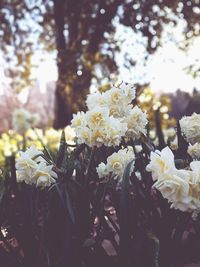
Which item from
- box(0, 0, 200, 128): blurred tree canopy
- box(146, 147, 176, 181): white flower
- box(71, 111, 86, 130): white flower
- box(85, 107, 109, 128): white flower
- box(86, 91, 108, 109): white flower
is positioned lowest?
box(146, 147, 176, 181): white flower

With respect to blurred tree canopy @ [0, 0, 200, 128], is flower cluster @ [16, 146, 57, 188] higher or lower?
lower

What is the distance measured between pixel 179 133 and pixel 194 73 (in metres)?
4.65

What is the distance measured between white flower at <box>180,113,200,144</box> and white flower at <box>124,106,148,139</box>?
0.19m

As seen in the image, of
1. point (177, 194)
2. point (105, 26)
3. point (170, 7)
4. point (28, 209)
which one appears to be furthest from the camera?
point (105, 26)

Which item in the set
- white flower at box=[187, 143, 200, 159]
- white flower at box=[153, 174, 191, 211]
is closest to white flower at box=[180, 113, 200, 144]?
white flower at box=[187, 143, 200, 159]

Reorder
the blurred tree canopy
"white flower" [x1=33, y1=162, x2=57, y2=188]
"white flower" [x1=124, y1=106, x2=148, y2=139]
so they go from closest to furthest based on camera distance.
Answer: "white flower" [x1=33, y1=162, x2=57, y2=188]
"white flower" [x1=124, y1=106, x2=148, y2=139]
the blurred tree canopy

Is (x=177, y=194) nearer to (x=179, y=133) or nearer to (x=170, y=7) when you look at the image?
(x=179, y=133)

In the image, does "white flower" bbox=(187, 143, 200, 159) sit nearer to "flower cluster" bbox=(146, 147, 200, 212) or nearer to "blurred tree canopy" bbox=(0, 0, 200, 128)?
"flower cluster" bbox=(146, 147, 200, 212)

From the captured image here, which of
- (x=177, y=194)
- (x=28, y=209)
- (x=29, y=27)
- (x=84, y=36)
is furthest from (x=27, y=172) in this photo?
(x=29, y=27)

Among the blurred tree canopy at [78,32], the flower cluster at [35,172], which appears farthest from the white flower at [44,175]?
the blurred tree canopy at [78,32]

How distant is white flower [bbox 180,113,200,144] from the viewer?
1.64m

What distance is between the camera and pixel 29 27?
28.2 feet

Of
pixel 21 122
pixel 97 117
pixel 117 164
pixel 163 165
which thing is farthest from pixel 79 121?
pixel 21 122

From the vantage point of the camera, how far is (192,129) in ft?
5.39
